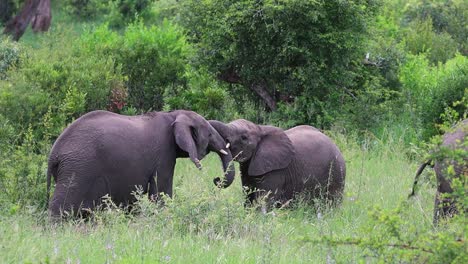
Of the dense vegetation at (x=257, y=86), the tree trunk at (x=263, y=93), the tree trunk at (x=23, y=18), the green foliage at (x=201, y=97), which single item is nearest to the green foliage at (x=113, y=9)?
the tree trunk at (x=23, y=18)

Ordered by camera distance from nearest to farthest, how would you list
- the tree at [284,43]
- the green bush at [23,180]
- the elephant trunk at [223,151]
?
the elephant trunk at [223,151] < the green bush at [23,180] < the tree at [284,43]

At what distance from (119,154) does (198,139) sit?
1.07 meters

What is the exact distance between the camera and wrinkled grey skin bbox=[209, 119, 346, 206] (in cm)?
1141

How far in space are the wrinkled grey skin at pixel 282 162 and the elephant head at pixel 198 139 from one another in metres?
0.30

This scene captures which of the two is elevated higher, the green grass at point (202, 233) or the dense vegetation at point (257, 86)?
the green grass at point (202, 233)

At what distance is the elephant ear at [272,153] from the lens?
11547 millimetres

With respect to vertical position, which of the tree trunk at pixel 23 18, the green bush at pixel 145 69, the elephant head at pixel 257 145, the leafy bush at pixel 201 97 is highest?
the elephant head at pixel 257 145

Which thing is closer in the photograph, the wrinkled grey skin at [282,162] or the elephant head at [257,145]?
the elephant head at [257,145]

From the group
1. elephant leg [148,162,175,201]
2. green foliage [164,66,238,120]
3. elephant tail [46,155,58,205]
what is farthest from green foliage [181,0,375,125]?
elephant tail [46,155,58,205]

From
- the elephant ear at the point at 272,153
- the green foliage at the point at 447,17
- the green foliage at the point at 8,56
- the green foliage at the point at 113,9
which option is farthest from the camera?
the green foliage at the point at 113,9

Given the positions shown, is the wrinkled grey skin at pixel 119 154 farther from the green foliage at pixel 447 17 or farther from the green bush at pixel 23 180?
the green foliage at pixel 447 17

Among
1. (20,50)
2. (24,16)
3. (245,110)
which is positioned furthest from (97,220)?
(24,16)

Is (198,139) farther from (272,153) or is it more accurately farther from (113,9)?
(113,9)

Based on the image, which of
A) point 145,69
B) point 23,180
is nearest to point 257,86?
point 145,69
